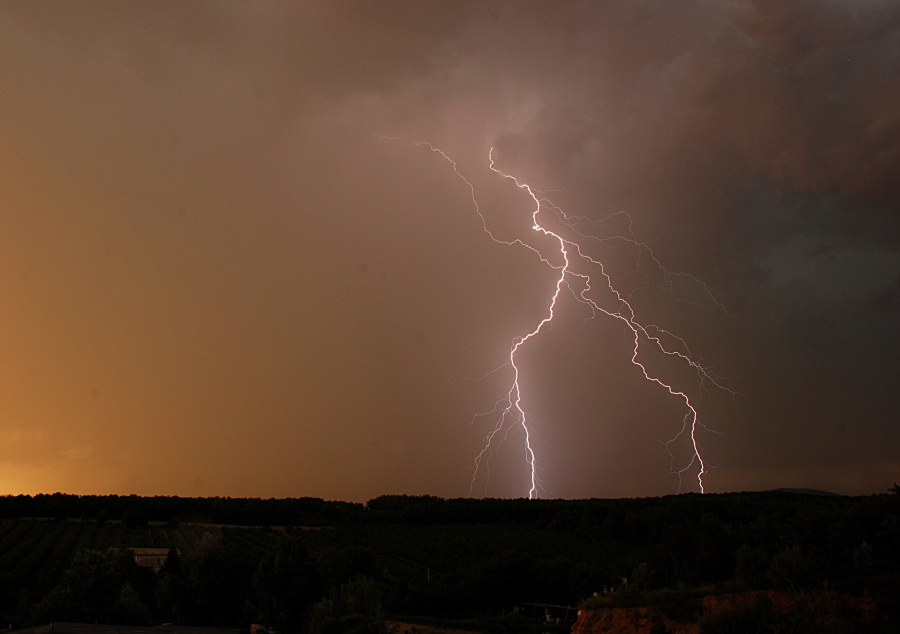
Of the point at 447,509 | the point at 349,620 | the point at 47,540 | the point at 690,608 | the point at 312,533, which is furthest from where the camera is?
the point at 447,509

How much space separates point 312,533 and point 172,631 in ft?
135

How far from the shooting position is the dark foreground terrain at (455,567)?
19.0 meters

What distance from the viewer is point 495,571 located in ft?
132

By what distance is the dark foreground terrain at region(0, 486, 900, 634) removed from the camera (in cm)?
1903

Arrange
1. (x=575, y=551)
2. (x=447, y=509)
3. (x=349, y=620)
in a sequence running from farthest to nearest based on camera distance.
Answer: (x=447, y=509), (x=575, y=551), (x=349, y=620)

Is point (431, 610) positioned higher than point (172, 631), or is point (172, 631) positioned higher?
point (431, 610)

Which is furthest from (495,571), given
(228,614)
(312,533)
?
(312,533)

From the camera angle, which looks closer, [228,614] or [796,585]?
[796,585]

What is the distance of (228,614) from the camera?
3447cm

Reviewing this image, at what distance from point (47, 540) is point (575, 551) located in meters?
42.4

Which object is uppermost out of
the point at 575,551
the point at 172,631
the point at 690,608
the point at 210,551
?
the point at 575,551

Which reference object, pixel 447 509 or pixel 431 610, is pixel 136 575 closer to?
pixel 431 610

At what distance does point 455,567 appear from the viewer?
156 ft

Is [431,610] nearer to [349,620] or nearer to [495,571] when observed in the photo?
[495,571]
